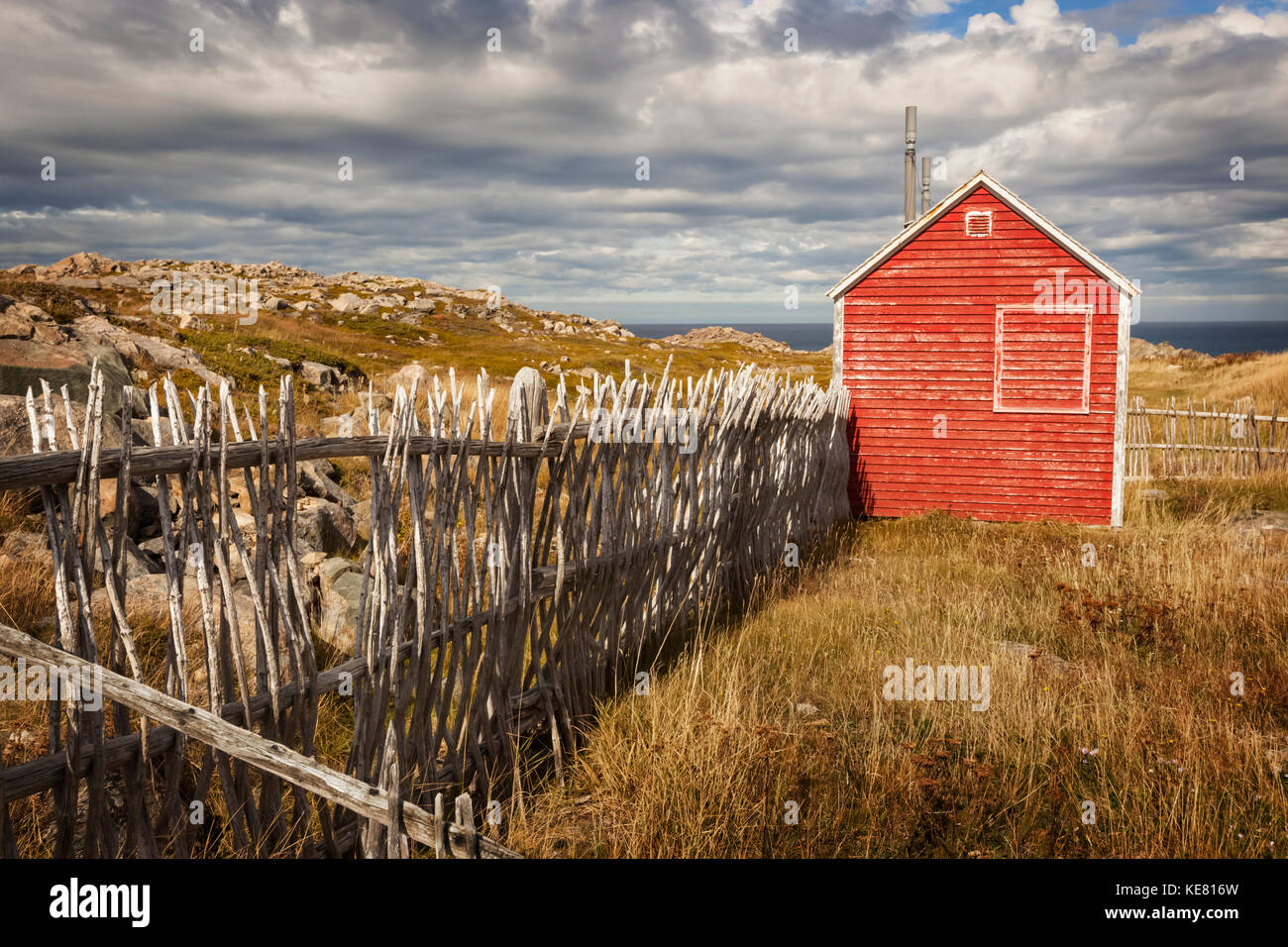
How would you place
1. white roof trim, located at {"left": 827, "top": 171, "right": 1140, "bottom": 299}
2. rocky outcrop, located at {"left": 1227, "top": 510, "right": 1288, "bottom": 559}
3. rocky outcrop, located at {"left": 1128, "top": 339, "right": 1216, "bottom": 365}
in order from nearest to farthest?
rocky outcrop, located at {"left": 1227, "top": 510, "right": 1288, "bottom": 559} < white roof trim, located at {"left": 827, "top": 171, "right": 1140, "bottom": 299} < rocky outcrop, located at {"left": 1128, "top": 339, "right": 1216, "bottom": 365}

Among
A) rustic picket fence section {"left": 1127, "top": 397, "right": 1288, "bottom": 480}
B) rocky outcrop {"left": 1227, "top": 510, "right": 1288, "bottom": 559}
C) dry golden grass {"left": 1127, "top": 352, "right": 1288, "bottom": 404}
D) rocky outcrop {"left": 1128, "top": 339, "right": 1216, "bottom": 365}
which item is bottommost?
rocky outcrop {"left": 1227, "top": 510, "right": 1288, "bottom": 559}

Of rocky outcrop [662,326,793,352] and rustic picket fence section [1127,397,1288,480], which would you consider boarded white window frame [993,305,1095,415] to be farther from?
rocky outcrop [662,326,793,352]

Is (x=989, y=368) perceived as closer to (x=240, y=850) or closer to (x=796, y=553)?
Answer: (x=796, y=553)

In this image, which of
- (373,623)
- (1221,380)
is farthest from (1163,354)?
(373,623)

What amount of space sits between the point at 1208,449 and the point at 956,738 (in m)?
15.0

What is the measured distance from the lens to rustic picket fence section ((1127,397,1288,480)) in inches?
608

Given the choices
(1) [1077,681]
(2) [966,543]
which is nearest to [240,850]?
(1) [1077,681]

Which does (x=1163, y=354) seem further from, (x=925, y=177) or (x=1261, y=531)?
(x=1261, y=531)

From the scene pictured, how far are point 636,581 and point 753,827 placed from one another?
2128 mm

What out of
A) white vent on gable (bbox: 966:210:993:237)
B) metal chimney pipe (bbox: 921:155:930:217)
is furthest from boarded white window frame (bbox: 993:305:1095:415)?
metal chimney pipe (bbox: 921:155:930:217)

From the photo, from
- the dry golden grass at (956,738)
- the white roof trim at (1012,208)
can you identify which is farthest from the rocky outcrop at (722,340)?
the dry golden grass at (956,738)

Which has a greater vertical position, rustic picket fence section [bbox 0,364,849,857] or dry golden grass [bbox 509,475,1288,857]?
rustic picket fence section [bbox 0,364,849,857]

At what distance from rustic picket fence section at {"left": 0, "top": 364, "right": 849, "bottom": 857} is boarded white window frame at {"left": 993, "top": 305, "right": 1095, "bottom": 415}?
764cm
